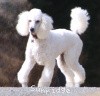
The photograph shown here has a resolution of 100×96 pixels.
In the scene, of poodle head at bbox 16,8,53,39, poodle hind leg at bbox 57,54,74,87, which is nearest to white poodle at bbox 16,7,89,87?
poodle head at bbox 16,8,53,39

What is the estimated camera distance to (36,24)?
295 inches

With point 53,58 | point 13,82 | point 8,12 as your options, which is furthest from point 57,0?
point 53,58

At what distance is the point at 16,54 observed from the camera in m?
9.37

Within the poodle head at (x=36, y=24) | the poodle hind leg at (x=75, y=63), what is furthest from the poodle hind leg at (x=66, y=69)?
the poodle head at (x=36, y=24)

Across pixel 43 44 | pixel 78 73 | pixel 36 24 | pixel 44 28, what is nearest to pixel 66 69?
pixel 78 73

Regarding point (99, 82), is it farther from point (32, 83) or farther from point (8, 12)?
point (8, 12)

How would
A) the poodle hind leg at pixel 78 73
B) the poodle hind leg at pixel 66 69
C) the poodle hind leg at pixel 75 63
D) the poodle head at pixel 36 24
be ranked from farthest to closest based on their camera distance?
1. the poodle hind leg at pixel 66 69
2. the poodle hind leg at pixel 78 73
3. the poodle hind leg at pixel 75 63
4. the poodle head at pixel 36 24

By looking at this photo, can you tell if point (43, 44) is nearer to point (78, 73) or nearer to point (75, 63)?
point (75, 63)

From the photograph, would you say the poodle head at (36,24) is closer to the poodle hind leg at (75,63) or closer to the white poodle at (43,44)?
the white poodle at (43,44)

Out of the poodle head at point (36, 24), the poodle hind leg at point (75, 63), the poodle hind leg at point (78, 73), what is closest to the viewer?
the poodle head at point (36, 24)

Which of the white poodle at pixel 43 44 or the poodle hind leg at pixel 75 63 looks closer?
the white poodle at pixel 43 44

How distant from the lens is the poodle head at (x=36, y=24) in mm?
7484

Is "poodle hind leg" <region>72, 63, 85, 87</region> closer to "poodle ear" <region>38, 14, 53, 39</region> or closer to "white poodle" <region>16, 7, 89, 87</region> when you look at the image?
"white poodle" <region>16, 7, 89, 87</region>

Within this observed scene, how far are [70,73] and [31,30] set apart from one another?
4.24 ft
